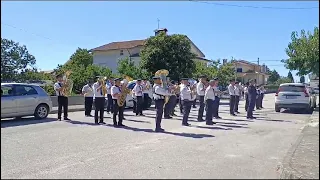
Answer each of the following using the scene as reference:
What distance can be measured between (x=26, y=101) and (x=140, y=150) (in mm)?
6821

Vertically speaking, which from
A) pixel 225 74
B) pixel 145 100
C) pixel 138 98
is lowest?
pixel 145 100

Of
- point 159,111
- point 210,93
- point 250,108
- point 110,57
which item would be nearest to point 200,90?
point 210,93

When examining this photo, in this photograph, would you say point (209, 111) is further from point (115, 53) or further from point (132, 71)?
point (115, 53)

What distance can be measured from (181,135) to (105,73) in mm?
22268

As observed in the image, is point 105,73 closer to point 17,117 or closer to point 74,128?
point 17,117

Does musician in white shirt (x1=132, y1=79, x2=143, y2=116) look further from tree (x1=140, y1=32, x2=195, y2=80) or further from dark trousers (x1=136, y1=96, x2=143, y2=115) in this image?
tree (x1=140, y1=32, x2=195, y2=80)

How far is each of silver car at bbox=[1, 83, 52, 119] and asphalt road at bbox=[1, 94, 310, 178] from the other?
65cm

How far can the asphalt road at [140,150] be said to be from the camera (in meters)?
5.36

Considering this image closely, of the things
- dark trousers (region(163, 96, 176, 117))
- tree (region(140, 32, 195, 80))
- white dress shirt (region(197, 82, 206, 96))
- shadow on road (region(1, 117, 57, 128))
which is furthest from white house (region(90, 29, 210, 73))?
shadow on road (region(1, 117, 57, 128))

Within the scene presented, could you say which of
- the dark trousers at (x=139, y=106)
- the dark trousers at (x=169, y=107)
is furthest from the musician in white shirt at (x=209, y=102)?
the dark trousers at (x=139, y=106)

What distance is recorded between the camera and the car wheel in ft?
44.0

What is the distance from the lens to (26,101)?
1287 cm

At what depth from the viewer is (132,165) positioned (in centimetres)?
618

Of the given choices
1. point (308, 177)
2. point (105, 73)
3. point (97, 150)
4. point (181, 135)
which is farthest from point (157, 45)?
point (308, 177)
